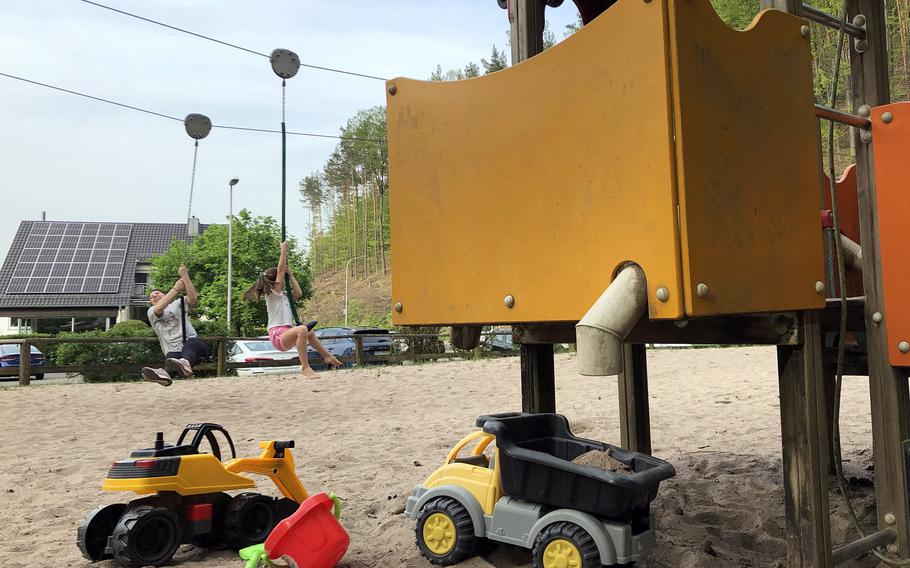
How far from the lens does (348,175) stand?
59.0m

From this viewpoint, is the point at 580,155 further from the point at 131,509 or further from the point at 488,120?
the point at 131,509

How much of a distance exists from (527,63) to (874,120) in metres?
1.30

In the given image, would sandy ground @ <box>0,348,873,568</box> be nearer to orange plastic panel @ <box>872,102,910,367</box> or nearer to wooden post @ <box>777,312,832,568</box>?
wooden post @ <box>777,312,832,568</box>

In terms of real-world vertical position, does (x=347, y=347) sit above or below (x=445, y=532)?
above

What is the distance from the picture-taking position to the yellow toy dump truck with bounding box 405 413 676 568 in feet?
7.04

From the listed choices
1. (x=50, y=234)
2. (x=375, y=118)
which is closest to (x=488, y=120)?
(x=50, y=234)

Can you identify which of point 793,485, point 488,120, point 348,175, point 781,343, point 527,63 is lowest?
point 793,485

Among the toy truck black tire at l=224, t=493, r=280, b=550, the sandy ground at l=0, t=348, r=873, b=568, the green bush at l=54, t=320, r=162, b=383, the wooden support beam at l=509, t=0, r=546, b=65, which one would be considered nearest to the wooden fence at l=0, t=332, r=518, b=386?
the green bush at l=54, t=320, r=162, b=383

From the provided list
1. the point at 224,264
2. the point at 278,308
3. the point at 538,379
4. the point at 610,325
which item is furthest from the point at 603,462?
the point at 224,264

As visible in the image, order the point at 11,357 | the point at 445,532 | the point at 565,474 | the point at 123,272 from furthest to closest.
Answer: the point at 123,272 → the point at 11,357 → the point at 445,532 → the point at 565,474

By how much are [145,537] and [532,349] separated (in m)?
1.83

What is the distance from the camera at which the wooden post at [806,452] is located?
212cm

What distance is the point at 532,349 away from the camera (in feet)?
10.5

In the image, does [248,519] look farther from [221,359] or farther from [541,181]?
[221,359]
